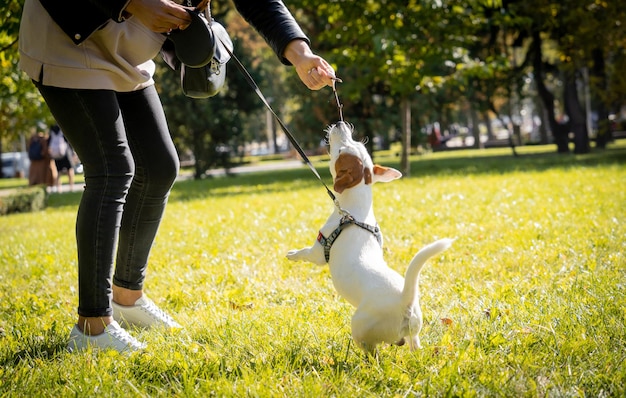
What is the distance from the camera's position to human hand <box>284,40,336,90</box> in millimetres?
2393

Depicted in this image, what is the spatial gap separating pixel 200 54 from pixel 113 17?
1.16 ft

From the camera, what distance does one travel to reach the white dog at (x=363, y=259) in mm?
2172

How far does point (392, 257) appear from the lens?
15.3ft

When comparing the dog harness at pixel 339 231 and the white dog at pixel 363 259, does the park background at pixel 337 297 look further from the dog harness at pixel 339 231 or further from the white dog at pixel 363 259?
the dog harness at pixel 339 231

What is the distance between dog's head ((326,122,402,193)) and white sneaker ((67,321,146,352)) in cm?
115

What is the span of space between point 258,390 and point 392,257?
8.99 feet

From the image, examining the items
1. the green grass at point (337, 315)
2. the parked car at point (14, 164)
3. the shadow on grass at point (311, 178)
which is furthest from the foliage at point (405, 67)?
the parked car at point (14, 164)

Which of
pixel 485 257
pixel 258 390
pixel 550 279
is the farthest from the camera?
pixel 485 257

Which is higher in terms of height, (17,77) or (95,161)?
(17,77)

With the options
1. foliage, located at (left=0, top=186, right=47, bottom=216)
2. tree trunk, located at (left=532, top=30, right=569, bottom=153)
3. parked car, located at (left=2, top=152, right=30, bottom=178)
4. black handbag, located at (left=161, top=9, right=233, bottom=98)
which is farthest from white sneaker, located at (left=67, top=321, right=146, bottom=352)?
parked car, located at (left=2, top=152, right=30, bottom=178)

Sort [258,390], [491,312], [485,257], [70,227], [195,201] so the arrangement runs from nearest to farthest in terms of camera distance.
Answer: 1. [258,390]
2. [491,312]
3. [485,257]
4. [70,227]
5. [195,201]

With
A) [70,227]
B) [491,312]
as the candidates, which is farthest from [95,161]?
[70,227]

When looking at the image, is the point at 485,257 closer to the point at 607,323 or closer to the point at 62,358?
the point at 607,323

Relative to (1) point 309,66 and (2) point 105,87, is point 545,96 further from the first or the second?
(2) point 105,87
